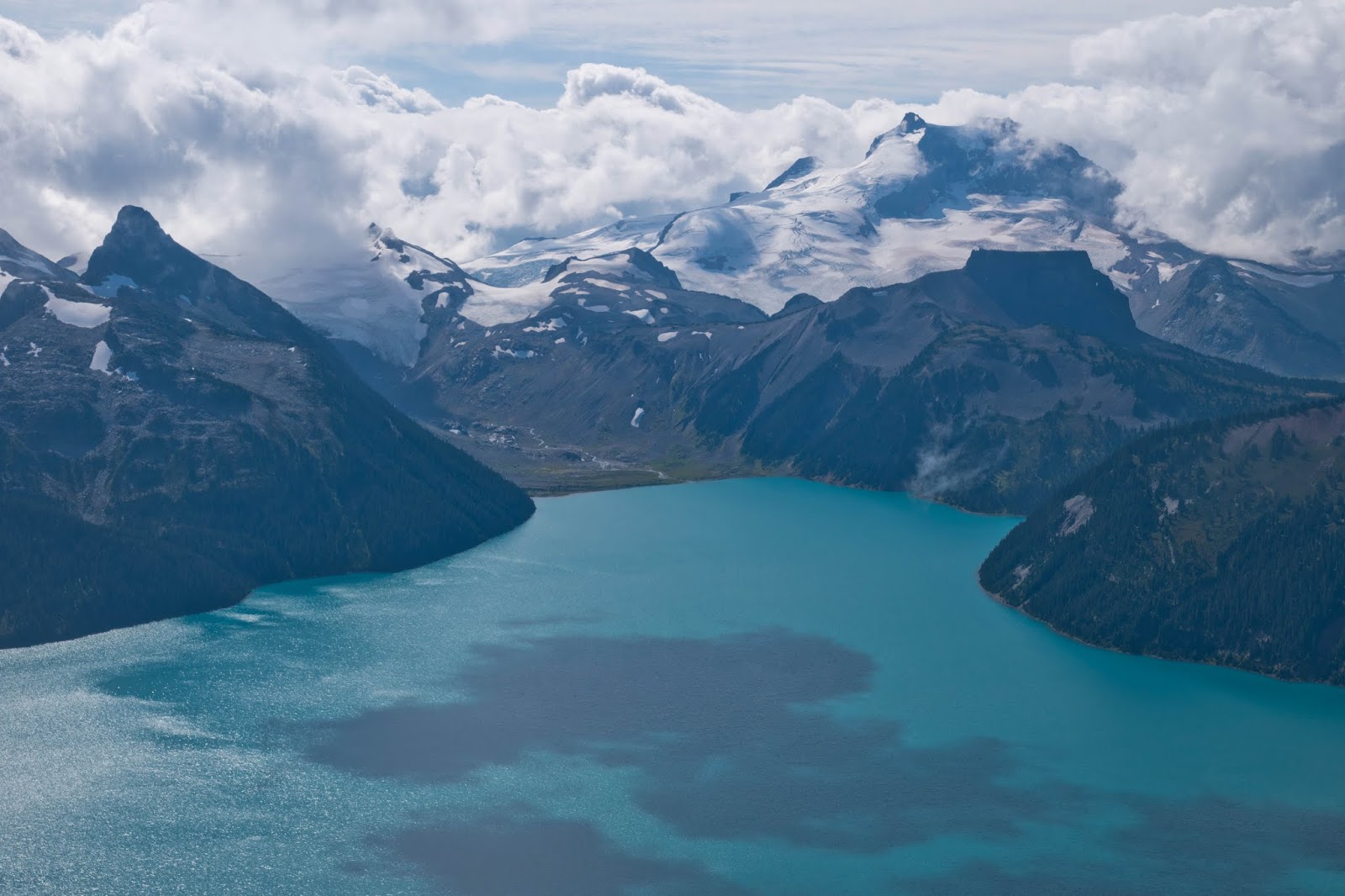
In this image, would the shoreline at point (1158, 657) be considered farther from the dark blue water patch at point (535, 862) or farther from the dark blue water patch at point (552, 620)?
the dark blue water patch at point (535, 862)

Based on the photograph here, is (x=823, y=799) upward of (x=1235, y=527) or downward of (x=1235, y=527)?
downward

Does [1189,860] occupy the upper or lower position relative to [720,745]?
lower

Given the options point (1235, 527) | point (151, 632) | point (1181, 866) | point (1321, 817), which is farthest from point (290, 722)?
point (1235, 527)

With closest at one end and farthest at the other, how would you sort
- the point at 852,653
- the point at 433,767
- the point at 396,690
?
1. the point at 433,767
2. the point at 396,690
3. the point at 852,653

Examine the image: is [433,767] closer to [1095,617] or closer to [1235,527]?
[1095,617]

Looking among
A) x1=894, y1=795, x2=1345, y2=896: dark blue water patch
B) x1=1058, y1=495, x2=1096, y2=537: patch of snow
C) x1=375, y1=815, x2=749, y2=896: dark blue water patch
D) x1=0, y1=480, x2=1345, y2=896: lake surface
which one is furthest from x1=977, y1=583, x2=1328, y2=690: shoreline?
x1=375, y1=815, x2=749, y2=896: dark blue water patch

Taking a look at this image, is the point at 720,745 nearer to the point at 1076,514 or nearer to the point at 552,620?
the point at 552,620

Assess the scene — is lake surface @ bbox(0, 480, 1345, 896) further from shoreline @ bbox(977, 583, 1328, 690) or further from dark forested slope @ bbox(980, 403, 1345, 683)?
dark forested slope @ bbox(980, 403, 1345, 683)

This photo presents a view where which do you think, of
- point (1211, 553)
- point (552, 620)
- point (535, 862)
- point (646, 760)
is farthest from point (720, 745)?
point (1211, 553)
